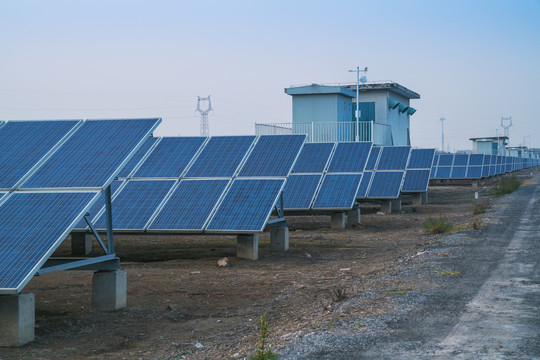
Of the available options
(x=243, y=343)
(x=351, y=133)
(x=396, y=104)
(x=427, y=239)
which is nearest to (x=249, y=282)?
(x=243, y=343)

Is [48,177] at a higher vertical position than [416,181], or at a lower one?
higher

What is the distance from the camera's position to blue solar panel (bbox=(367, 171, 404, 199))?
27719 millimetres

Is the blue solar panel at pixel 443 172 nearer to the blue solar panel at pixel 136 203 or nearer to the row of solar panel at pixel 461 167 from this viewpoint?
the row of solar panel at pixel 461 167

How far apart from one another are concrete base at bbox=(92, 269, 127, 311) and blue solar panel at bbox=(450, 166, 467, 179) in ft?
164

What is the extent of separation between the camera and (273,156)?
1692cm

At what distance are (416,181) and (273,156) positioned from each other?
17.8 metres

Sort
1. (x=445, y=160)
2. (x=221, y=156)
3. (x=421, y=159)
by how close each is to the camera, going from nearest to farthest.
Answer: (x=221, y=156) → (x=421, y=159) → (x=445, y=160)

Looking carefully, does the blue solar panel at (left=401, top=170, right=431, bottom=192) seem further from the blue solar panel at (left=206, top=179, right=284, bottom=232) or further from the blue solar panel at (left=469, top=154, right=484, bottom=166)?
the blue solar panel at (left=469, top=154, right=484, bottom=166)

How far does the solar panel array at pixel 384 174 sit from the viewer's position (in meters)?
27.8

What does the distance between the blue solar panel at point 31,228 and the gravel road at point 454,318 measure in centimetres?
315

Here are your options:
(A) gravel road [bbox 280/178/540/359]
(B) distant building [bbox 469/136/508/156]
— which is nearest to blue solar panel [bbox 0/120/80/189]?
(A) gravel road [bbox 280/178/540/359]

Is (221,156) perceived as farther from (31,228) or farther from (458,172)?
(458,172)

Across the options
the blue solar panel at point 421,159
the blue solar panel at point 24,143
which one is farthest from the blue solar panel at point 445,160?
the blue solar panel at point 24,143

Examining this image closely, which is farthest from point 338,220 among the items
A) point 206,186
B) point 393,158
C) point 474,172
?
point 474,172
